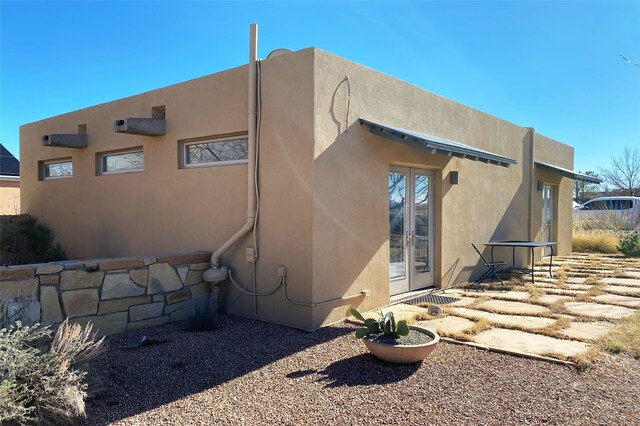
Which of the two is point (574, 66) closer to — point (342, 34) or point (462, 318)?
point (342, 34)

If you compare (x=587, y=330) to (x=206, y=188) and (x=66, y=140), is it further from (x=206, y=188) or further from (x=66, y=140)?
(x=66, y=140)

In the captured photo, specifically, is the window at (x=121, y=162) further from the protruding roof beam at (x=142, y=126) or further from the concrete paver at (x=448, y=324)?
the concrete paver at (x=448, y=324)

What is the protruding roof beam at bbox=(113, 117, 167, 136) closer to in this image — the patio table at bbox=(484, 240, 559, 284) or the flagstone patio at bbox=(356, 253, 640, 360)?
the flagstone patio at bbox=(356, 253, 640, 360)

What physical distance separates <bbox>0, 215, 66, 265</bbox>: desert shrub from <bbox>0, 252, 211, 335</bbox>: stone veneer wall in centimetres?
508

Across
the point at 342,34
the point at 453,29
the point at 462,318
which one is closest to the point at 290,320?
the point at 462,318

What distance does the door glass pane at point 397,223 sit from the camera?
7.70m

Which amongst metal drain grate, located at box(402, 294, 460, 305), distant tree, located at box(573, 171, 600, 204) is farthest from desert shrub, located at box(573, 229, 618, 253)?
distant tree, located at box(573, 171, 600, 204)

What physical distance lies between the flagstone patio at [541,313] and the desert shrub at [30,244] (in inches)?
315

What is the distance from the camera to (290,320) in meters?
6.31

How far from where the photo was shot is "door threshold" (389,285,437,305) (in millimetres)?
7625

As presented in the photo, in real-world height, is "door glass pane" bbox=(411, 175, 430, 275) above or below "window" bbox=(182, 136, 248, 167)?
below

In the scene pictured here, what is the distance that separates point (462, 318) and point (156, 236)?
18.1 ft

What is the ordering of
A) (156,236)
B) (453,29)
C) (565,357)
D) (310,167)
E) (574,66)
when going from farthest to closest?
1. (574,66)
2. (453,29)
3. (156,236)
4. (310,167)
5. (565,357)

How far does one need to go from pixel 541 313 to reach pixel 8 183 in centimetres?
2045
